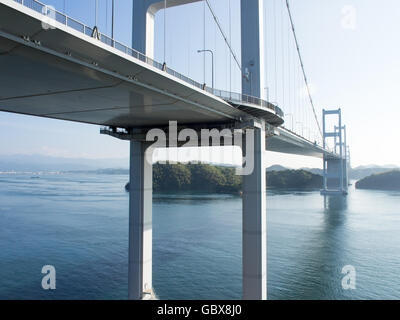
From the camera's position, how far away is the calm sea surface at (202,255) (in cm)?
1289

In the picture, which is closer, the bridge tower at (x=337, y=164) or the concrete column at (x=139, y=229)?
the concrete column at (x=139, y=229)

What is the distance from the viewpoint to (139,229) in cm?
1081

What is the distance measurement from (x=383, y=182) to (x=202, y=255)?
71.7 m

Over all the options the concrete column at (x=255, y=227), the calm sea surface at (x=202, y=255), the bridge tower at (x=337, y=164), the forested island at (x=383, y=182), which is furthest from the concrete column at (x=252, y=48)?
the forested island at (x=383, y=182)

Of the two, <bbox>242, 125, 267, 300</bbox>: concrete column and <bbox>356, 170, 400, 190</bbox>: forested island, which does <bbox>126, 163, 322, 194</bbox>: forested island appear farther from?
<bbox>242, 125, 267, 300</bbox>: concrete column

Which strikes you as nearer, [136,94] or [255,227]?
[136,94]

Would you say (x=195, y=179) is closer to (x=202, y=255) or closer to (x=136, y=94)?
(x=202, y=255)

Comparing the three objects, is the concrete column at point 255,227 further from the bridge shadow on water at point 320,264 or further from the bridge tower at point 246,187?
the bridge shadow on water at point 320,264

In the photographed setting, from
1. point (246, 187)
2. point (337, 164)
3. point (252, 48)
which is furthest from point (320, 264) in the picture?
point (337, 164)

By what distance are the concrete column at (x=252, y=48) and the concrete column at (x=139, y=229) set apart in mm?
4144

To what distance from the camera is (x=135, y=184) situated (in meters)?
10.8

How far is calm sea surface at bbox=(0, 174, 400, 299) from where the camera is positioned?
12891 millimetres
